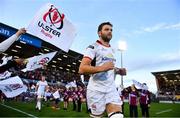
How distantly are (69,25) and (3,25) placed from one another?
25439 mm

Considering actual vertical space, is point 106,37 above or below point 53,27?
below

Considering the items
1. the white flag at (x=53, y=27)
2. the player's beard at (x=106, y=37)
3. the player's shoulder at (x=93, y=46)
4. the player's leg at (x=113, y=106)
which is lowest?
the player's leg at (x=113, y=106)

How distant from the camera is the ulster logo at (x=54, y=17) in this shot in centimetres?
753

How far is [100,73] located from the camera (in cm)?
480

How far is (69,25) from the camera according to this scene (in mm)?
7906

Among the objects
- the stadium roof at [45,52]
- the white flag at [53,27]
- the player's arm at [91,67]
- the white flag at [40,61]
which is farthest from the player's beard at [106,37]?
the stadium roof at [45,52]

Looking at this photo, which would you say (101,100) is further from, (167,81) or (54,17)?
(167,81)

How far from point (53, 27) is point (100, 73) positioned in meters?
3.24

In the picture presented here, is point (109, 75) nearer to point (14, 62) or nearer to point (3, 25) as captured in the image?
point (14, 62)

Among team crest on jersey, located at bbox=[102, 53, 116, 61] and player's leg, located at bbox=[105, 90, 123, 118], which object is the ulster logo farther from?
player's leg, located at bbox=[105, 90, 123, 118]

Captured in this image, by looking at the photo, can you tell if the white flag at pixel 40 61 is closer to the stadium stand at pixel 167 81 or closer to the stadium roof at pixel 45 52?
the stadium roof at pixel 45 52

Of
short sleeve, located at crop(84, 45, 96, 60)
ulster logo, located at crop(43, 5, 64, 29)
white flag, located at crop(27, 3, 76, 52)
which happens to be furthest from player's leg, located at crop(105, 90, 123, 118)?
ulster logo, located at crop(43, 5, 64, 29)

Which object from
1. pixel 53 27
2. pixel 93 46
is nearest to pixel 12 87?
pixel 53 27

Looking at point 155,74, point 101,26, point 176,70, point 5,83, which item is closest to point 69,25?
point 101,26
